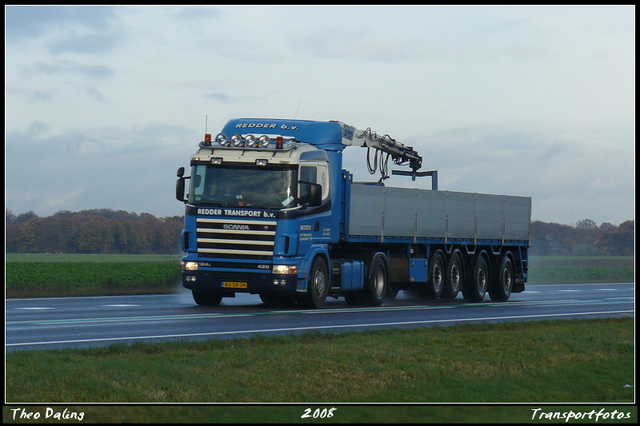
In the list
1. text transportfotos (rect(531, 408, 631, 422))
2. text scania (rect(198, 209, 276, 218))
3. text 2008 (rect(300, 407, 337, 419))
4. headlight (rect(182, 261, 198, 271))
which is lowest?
text transportfotos (rect(531, 408, 631, 422))

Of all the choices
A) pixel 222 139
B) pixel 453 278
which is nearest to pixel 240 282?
pixel 222 139

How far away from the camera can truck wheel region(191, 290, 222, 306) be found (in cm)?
2296

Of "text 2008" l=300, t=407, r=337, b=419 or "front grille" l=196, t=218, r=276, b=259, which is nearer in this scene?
"text 2008" l=300, t=407, r=337, b=419

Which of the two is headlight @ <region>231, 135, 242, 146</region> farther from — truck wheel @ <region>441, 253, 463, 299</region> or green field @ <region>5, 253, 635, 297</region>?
truck wheel @ <region>441, 253, 463, 299</region>

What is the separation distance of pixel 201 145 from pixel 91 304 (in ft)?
16.9

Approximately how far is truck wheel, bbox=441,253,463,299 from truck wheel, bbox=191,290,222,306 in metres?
7.22

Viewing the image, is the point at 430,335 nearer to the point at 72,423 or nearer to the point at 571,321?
the point at 571,321

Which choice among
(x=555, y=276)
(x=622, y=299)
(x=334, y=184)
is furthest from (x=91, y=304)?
(x=555, y=276)

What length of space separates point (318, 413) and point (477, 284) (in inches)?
863

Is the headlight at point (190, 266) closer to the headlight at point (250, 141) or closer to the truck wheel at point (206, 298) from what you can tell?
the truck wheel at point (206, 298)

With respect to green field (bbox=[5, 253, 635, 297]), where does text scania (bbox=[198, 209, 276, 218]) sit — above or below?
above

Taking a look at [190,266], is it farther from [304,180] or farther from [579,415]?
[579,415]

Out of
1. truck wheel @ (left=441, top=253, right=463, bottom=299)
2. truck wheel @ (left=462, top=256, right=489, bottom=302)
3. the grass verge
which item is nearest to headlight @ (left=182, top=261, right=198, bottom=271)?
the grass verge

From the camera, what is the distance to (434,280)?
1057 inches
